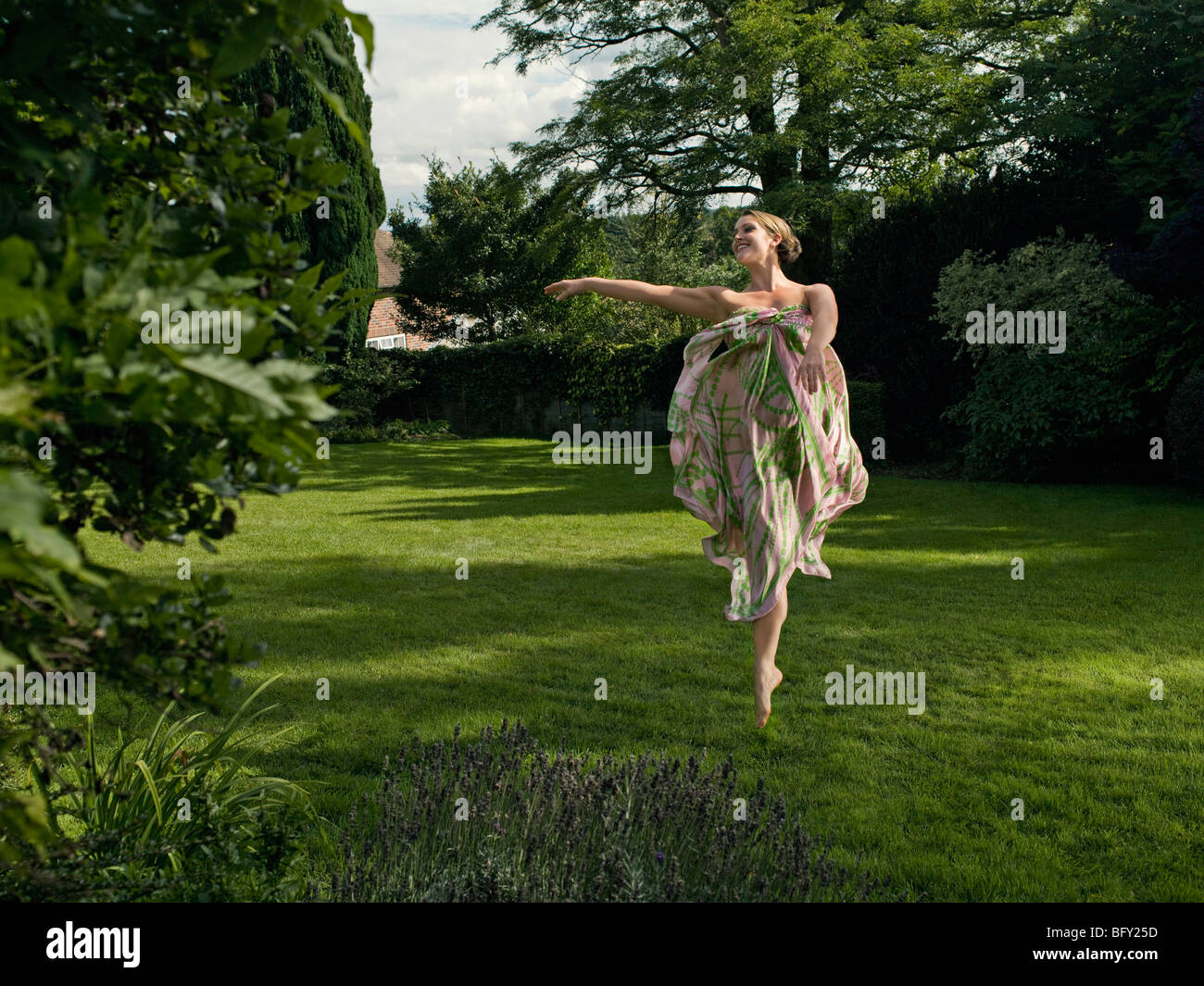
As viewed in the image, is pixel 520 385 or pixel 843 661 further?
pixel 520 385

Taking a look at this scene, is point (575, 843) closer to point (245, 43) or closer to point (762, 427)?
point (762, 427)

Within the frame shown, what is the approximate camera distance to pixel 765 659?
Answer: 4305 millimetres

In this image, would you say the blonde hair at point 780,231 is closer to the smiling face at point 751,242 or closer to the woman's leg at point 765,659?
the smiling face at point 751,242

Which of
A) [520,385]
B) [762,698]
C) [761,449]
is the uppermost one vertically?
[520,385]

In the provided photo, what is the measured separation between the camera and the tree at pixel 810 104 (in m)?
14.8

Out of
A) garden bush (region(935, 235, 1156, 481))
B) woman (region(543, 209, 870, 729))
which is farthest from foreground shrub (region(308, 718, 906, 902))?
garden bush (region(935, 235, 1156, 481))

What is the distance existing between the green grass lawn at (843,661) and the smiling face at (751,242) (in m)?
2.15

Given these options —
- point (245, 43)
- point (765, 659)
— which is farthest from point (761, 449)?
point (245, 43)

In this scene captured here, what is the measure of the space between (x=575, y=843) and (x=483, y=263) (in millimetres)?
26005

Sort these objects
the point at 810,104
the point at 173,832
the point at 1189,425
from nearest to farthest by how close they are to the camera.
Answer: the point at 173,832, the point at 1189,425, the point at 810,104

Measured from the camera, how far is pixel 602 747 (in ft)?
13.5

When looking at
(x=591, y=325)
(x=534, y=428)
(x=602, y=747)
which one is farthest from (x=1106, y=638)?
(x=591, y=325)

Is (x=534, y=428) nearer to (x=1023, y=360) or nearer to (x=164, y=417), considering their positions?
(x=1023, y=360)

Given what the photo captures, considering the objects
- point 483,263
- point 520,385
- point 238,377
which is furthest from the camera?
point 483,263
